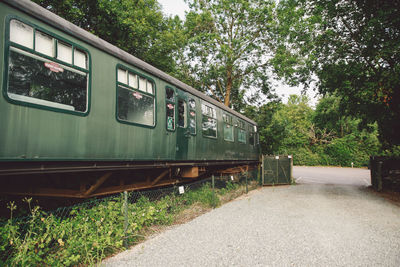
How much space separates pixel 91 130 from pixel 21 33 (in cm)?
157

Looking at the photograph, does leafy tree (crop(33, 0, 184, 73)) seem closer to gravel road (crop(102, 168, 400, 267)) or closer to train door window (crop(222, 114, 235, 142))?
train door window (crop(222, 114, 235, 142))

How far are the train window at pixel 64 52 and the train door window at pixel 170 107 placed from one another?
8.83 ft

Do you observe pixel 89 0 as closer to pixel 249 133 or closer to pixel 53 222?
pixel 249 133

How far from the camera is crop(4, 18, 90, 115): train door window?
303 cm

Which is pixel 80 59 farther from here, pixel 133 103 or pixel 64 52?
pixel 133 103

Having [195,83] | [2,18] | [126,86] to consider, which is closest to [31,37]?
[2,18]

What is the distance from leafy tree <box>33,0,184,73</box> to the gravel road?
1299 cm

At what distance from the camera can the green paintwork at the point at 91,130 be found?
9.73ft

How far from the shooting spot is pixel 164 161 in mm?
5992

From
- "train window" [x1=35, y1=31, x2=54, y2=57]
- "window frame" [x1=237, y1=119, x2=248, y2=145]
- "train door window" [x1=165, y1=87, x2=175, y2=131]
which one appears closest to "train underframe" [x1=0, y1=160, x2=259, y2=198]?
"train door window" [x1=165, y1=87, x2=175, y2=131]

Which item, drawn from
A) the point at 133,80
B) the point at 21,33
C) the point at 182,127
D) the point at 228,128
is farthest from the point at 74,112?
the point at 228,128

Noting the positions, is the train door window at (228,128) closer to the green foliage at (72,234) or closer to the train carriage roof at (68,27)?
the train carriage roof at (68,27)

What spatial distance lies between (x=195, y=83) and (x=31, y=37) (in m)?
18.0

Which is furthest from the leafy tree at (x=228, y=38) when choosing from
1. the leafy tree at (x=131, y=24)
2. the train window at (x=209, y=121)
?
the train window at (x=209, y=121)
